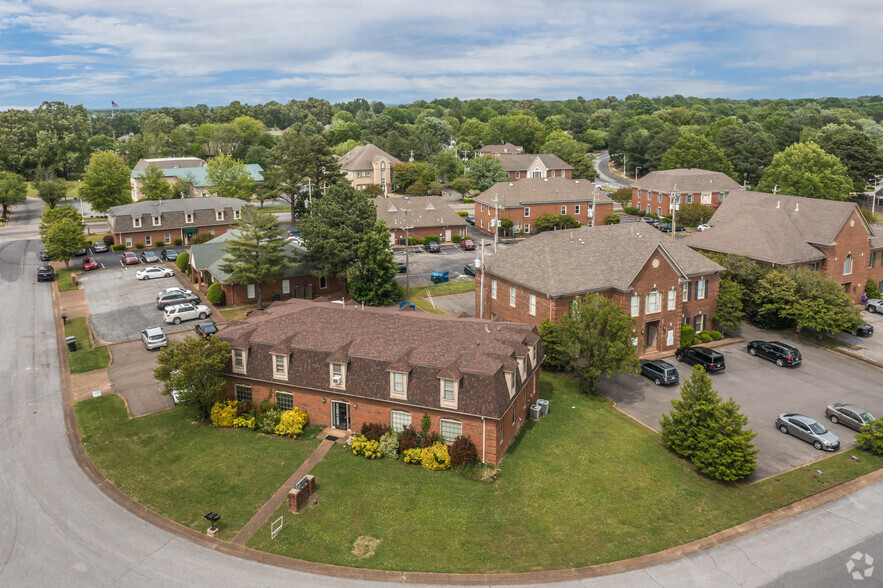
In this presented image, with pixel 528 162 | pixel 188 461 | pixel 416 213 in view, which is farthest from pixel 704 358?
pixel 528 162

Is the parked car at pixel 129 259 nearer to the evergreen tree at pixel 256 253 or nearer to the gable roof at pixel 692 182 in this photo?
the evergreen tree at pixel 256 253

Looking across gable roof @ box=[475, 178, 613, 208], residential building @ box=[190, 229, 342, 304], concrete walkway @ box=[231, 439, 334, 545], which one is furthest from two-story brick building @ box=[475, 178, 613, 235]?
concrete walkway @ box=[231, 439, 334, 545]

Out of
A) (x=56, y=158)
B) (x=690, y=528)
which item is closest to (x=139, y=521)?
(x=690, y=528)

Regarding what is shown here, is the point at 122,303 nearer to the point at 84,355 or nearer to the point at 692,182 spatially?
the point at 84,355

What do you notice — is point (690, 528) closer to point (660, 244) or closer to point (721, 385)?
point (721, 385)

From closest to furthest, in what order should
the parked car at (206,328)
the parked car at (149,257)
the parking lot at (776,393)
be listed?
the parking lot at (776,393) → the parked car at (206,328) → the parked car at (149,257)

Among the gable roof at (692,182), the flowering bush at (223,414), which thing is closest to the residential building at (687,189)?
the gable roof at (692,182)
